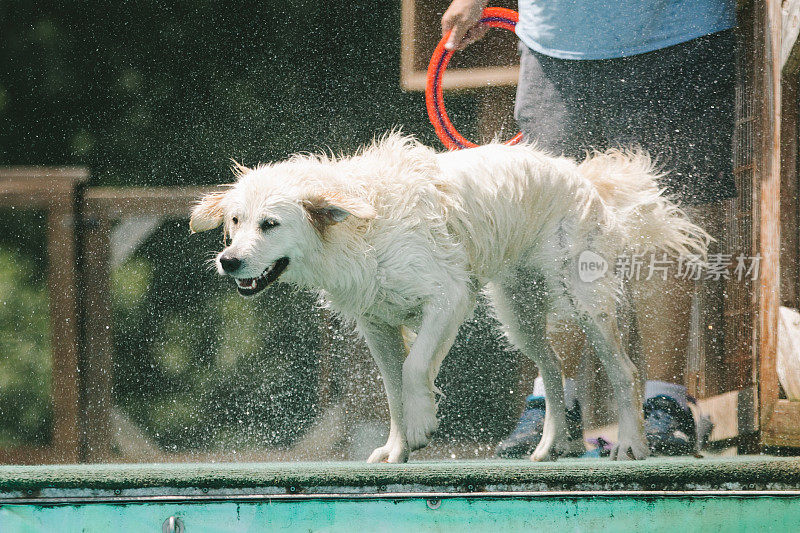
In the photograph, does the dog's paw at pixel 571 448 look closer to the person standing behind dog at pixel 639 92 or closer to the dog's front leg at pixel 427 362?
the person standing behind dog at pixel 639 92

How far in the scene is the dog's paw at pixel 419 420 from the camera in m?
3.06

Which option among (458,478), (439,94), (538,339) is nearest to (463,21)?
(439,94)

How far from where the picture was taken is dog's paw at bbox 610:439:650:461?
3.57m

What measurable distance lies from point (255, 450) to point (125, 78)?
7.41ft

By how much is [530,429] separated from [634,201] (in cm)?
116

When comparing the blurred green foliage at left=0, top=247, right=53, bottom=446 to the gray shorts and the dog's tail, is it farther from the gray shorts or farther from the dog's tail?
the dog's tail

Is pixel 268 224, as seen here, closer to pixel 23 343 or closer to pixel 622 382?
pixel 622 382

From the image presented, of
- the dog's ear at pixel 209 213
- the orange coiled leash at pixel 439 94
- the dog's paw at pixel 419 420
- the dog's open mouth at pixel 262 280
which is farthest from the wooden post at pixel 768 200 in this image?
the dog's ear at pixel 209 213

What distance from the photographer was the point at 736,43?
13.9ft

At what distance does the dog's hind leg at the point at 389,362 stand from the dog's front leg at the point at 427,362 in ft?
1.09

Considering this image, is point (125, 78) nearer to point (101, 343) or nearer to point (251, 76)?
point (251, 76)

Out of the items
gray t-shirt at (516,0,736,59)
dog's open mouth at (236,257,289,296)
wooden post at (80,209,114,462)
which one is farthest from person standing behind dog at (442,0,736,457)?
wooden post at (80,209,114,462)

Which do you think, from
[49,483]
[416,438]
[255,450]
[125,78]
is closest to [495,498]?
[416,438]

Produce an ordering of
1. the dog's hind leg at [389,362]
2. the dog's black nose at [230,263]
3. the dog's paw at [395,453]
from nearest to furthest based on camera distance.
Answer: the dog's black nose at [230,263] → the dog's paw at [395,453] → the dog's hind leg at [389,362]
